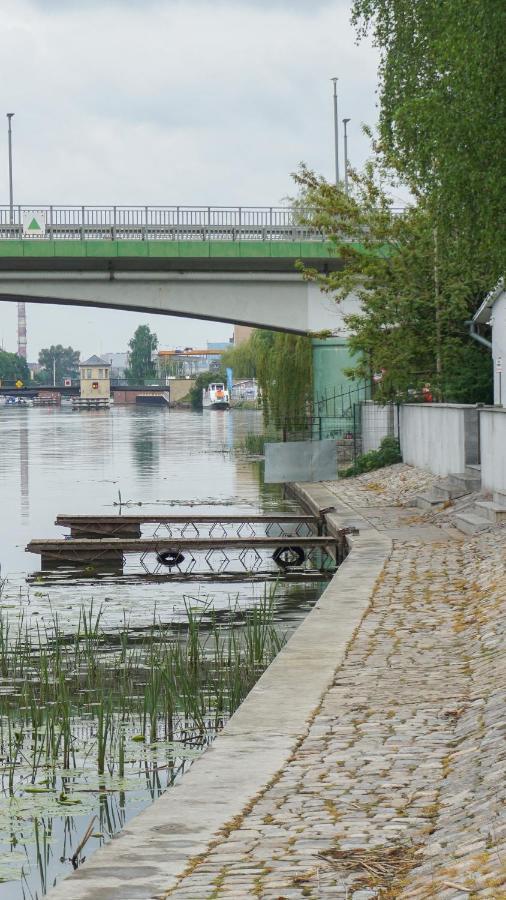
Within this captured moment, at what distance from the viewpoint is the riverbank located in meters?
5.91

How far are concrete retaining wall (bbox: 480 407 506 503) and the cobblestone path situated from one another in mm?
8723

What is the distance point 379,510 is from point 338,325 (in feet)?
73.5

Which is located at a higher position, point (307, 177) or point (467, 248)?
point (307, 177)

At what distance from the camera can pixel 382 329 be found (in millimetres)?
34812

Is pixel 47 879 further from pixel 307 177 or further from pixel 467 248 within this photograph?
pixel 307 177

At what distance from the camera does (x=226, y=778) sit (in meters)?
7.79

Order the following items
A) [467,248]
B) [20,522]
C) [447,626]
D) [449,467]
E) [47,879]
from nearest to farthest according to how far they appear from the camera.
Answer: [47,879] → [447,626] → [467,248] → [449,467] → [20,522]

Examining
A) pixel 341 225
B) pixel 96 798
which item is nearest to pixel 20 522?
pixel 341 225

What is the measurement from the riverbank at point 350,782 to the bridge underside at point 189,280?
32009mm

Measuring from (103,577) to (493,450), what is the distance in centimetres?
627

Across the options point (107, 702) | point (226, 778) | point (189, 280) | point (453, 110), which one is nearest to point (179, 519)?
point (453, 110)

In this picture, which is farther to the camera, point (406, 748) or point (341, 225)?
point (341, 225)

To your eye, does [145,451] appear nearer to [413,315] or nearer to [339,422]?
[339,422]

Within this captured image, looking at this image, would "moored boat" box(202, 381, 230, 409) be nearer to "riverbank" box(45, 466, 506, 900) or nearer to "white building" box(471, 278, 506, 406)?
"white building" box(471, 278, 506, 406)
